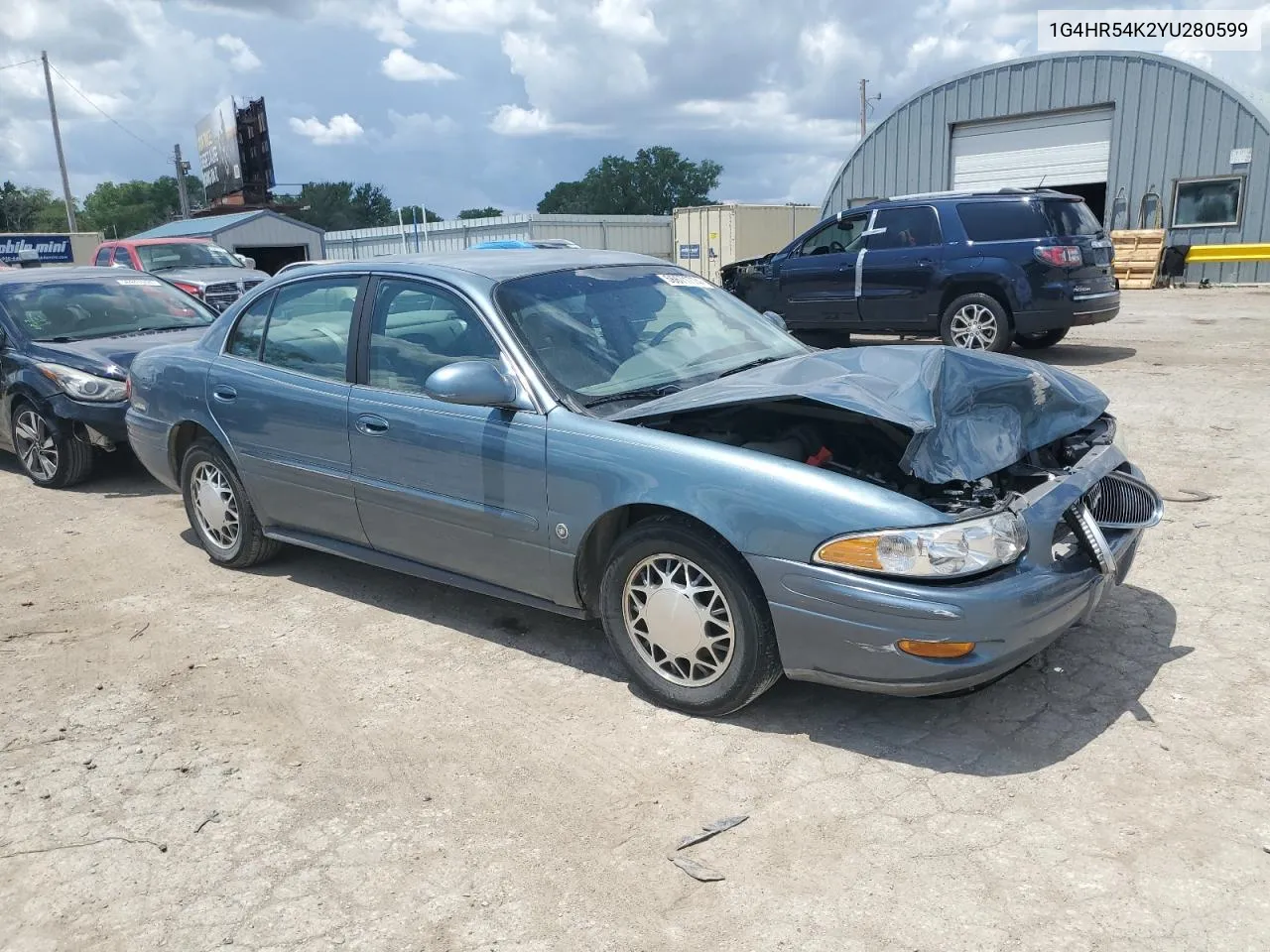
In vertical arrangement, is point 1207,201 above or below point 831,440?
above

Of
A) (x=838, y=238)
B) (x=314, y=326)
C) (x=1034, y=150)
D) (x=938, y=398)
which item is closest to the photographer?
(x=938, y=398)

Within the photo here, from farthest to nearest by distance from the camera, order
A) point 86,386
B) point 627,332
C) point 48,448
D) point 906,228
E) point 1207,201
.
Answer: point 1207,201 → point 906,228 → point 48,448 → point 86,386 → point 627,332

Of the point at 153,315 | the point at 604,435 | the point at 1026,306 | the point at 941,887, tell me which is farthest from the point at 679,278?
the point at 1026,306

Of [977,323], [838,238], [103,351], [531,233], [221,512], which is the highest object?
[531,233]

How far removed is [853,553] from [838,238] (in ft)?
32.5

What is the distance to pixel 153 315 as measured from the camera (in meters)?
8.29

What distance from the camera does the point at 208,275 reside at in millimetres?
15445

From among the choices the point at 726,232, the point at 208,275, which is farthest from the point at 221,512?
the point at 726,232

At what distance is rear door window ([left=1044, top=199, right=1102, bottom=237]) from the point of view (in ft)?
35.2

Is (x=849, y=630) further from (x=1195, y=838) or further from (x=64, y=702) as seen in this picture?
(x=64, y=702)

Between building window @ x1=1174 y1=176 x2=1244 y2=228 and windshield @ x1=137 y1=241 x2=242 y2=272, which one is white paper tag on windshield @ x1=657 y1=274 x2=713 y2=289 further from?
building window @ x1=1174 y1=176 x2=1244 y2=228

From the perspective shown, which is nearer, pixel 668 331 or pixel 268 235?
pixel 668 331

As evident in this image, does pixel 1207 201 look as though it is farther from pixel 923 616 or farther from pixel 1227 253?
pixel 923 616

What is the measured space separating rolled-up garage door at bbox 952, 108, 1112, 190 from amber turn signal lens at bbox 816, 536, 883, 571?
23.0m
